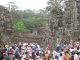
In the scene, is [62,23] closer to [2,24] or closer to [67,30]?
[67,30]

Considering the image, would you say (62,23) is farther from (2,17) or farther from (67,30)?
(2,17)

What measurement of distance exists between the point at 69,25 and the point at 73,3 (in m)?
2.57

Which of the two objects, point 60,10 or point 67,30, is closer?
point 67,30

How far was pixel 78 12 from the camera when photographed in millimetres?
38406

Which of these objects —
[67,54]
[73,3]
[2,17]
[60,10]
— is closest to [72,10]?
[73,3]

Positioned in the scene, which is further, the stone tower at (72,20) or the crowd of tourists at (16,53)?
the stone tower at (72,20)

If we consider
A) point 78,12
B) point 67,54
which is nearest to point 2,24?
point 78,12

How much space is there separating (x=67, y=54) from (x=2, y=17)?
2234cm

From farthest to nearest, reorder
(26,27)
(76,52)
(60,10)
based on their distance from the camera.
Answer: (26,27)
(60,10)
(76,52)

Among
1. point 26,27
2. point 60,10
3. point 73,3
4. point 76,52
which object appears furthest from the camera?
point 26,27

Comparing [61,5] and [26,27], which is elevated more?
[61,5]

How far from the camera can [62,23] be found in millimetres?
38188

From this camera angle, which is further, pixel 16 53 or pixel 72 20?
pixel 72 20

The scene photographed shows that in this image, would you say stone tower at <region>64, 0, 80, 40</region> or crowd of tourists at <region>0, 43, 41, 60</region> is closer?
crowd of tourists at <region>0, 43, 41, 60</region>
